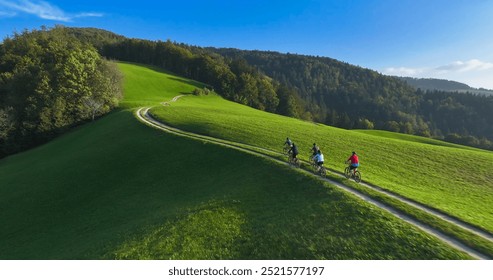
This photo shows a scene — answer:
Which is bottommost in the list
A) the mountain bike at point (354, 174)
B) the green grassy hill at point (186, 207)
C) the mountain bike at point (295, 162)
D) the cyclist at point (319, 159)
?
the green grassy hill at point (186, 207)

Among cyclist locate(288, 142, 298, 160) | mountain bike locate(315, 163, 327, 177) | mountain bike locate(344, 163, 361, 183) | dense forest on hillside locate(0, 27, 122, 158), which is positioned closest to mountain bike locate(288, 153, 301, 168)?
cyclist locate(288, 142, 298, 160)

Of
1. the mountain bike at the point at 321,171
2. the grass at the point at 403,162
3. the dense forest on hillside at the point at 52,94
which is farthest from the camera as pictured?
the dense forest on hillside at the point at 52,94

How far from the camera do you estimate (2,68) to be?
9038cm

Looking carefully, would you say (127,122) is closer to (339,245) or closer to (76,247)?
(76,247)

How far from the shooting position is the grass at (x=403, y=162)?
83.3 feet

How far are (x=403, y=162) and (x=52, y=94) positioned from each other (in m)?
73.2

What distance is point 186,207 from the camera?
25.6 metres

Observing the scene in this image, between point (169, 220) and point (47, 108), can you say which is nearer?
point (169, 220)

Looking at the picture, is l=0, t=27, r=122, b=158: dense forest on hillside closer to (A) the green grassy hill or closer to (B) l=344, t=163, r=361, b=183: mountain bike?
(A) the green grassy hill

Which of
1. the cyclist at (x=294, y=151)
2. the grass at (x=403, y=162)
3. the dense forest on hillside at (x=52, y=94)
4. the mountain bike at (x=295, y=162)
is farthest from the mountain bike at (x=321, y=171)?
the dense forest on hillside at (x=52, y=94)

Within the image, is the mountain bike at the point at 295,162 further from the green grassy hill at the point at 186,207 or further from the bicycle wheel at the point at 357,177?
the bicycle wheel at the point at 357,177

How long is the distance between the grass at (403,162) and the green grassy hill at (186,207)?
0.73 m

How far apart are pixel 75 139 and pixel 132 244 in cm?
4706

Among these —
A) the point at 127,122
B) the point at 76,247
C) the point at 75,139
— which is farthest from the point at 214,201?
the point at 75,139
